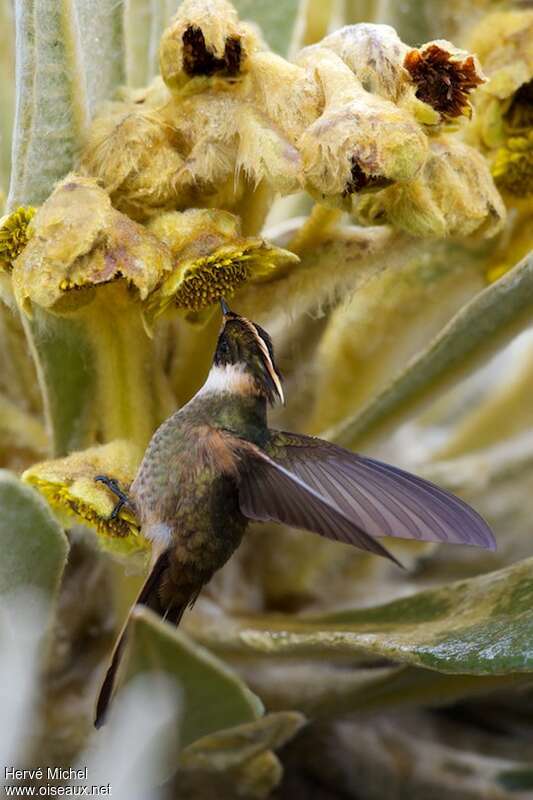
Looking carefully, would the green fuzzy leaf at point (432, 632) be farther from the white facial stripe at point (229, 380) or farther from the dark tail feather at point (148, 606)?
the white facial stripe at point (229, 380)

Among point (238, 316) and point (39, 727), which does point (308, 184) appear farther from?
point (39, 727)

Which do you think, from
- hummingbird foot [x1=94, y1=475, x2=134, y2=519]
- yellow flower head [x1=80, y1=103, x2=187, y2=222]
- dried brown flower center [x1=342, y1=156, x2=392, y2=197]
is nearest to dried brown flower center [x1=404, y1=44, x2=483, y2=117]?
dried brown flower center [x1=342, y1=156, x2=392, y2=197]

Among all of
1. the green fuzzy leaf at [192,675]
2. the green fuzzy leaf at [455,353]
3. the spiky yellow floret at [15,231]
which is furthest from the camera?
the green fuzzy leaf at [455,353]

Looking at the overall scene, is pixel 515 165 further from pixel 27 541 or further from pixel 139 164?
pixel 27 541

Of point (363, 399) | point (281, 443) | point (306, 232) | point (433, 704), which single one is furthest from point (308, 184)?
point (433, 704)

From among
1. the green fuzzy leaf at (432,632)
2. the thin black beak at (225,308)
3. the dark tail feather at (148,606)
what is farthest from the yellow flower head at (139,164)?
the green fuzzy leaf at (432,632)

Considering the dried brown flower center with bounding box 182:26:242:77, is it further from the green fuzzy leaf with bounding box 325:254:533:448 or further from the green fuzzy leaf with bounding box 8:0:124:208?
the green fuzzy leaf with bounding box 325:254:533:448

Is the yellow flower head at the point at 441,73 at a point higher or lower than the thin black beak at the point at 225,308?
higher
